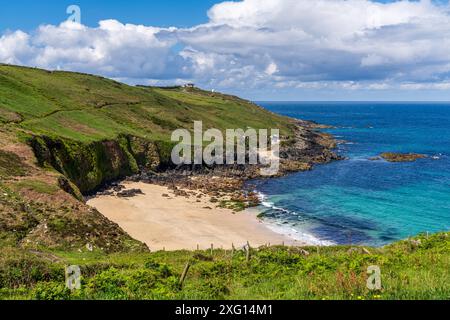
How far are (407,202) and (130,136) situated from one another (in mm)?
65721

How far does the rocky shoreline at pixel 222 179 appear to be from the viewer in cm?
8019

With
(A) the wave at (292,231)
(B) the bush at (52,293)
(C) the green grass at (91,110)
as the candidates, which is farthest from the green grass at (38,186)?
(B) the bush at (52,293)

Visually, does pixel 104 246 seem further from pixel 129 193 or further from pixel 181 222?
pixel 129 193

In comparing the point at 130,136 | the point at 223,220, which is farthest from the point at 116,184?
the point at 223,220

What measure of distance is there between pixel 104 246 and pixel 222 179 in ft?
187

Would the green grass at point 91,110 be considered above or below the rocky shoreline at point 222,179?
above

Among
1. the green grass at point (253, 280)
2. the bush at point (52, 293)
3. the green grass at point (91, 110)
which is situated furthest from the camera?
the green grass at point (91, 110)

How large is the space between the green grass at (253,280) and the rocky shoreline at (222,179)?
4881 centimetres

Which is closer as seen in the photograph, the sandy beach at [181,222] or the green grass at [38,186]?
the green grass at [38,186]

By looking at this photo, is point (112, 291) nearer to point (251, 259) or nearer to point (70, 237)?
point (251, 259)

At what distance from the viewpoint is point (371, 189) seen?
9331 centimetres

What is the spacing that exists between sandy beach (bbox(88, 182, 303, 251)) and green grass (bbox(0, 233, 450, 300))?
27277 millimetres

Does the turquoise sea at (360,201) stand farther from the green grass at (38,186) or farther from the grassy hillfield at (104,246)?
the green grass at (38,186)

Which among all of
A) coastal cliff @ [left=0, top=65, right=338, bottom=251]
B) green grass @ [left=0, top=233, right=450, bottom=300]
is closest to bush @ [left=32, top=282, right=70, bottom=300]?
green grass @ [left=0, top=233, right=450, bottom=300]
